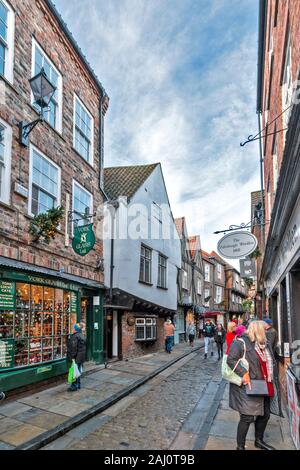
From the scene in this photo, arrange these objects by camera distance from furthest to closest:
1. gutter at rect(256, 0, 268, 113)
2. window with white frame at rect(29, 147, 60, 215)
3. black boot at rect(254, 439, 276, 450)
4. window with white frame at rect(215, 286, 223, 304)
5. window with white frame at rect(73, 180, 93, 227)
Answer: window with white frame at rect(215, 286, 223, 304) → window with white frame at rect(73, 180, 93, 227) → gutter at rect(256, 0, 268, 113) → window with white frame at rect(29, 147, 60, 215) → black boot at rect(254, 439, 276, 450)

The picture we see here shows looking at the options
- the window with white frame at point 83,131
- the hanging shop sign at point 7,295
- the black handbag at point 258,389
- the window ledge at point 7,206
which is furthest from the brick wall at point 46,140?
the black handbag at point 258,389

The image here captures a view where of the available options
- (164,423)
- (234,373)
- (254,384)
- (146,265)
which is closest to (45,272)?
(164,423)

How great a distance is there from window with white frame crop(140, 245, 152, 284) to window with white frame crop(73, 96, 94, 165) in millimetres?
5466

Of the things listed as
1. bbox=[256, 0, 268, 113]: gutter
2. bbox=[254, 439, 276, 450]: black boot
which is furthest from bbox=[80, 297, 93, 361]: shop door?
bbox=[256, 0, 268, 113]: gutter

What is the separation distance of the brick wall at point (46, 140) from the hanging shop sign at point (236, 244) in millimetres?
4564

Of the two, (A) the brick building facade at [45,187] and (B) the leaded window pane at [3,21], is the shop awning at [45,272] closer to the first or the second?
(A) the brick building facade at [45,187]

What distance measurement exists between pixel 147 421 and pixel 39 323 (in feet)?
12.4

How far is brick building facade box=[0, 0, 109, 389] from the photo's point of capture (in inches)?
304

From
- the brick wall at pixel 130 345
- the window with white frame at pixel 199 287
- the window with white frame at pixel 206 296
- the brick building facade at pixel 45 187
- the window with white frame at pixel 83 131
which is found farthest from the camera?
the window with white frame at pixel 206 296

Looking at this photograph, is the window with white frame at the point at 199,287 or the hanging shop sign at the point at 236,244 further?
the window with white frame at the point at 199,287

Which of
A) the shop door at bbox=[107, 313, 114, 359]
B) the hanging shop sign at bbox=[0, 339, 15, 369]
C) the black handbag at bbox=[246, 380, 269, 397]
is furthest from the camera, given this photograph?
the shop door at bbox=[107, 313, 114, 359]

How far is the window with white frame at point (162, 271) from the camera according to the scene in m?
18.5

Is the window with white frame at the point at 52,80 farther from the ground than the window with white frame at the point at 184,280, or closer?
farther from the ground

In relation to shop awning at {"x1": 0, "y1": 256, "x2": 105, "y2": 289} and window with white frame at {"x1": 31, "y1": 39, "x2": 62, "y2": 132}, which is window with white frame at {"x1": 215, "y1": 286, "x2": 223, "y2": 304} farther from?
window with white frame at {"x1": 31, "y1": 39, "x2": 62, "y2": 132}
